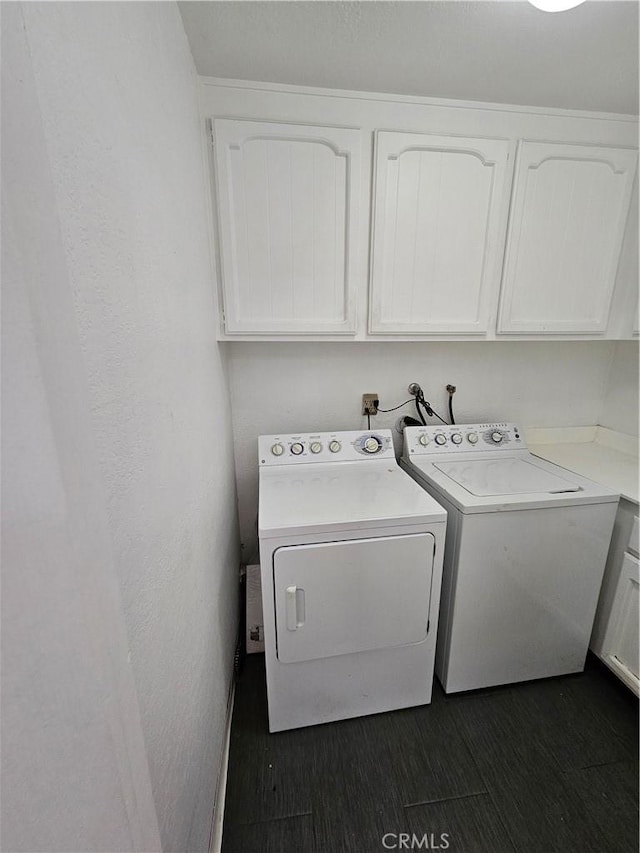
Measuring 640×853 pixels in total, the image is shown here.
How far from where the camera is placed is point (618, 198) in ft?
5.37

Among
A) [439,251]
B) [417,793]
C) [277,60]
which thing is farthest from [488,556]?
[277,60]

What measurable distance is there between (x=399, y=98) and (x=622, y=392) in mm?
1912

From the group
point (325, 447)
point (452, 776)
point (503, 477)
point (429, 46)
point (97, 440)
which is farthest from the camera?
point (325, 447)

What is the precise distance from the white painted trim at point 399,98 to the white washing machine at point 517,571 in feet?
5.06

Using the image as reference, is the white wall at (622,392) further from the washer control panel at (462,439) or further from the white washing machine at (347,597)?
the white washing machine at (347,597)

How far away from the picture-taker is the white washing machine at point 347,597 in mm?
1297

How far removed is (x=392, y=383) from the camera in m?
2.02

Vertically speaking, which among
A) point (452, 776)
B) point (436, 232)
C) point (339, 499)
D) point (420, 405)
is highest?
point (436, 232)

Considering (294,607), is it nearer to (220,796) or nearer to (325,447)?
(220,796)

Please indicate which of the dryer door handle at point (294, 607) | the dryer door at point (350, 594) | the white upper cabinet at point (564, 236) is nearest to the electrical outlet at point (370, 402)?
the white upper cabinet at point (564, 236)

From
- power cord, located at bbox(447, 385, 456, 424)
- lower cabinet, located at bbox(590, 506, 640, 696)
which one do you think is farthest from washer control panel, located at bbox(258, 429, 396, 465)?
lower cabinet, located at bbox(590, 506, 640, 696)

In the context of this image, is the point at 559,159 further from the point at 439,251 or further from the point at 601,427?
the point at 601,427

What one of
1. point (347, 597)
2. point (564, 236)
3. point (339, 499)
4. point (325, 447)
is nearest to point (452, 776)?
point (347, 597)

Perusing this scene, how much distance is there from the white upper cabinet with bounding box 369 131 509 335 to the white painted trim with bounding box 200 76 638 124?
13 centimetres
